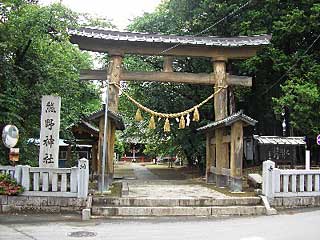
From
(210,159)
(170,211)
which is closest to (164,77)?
(210,159)

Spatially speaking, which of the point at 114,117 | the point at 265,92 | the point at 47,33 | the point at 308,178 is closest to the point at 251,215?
the point at 308,178

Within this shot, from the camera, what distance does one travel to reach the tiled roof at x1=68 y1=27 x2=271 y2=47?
15.4 m

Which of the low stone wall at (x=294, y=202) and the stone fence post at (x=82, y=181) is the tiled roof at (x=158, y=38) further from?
the low stone wall at (x=294, y=202)

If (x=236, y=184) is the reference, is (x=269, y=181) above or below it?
above

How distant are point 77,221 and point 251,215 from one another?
204 inches

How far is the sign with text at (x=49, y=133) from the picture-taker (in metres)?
12.6

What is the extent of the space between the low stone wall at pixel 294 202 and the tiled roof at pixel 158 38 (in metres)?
6.91

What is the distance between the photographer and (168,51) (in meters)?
16.3

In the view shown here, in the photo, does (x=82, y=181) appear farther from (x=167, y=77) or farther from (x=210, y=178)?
(x=210, y=178)

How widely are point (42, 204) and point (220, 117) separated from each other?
839cm

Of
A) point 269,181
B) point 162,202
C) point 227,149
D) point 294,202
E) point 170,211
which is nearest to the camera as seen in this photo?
point 170,211

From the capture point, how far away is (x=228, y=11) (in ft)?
71.7

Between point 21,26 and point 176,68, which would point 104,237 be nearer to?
point 21,26

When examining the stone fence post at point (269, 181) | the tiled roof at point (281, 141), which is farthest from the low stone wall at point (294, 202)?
the tiled roof at point (281, 141)
